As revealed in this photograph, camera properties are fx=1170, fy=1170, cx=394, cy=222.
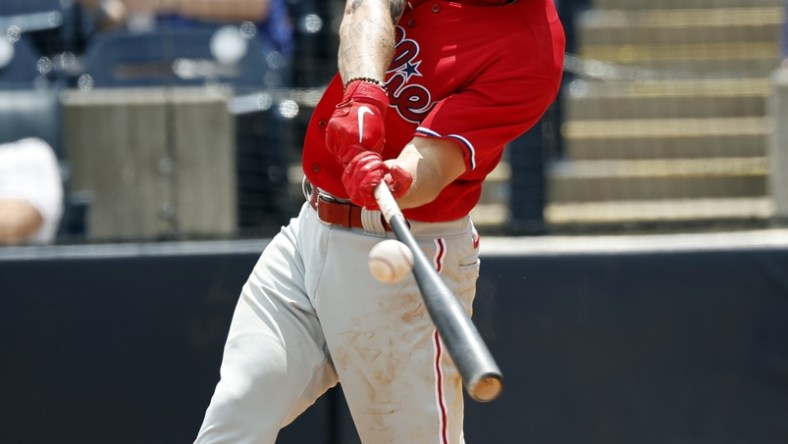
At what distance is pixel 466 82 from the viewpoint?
8.65 ft

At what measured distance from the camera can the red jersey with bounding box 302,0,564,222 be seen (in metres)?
2.59

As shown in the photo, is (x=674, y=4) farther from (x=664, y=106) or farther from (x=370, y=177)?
(x=370, y=177)

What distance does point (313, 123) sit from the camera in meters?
2.70

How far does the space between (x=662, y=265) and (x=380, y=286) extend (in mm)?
1575

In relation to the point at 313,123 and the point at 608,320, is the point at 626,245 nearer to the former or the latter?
the point at 608,320

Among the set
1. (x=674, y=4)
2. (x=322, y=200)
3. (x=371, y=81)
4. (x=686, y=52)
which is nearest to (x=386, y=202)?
(x=371, y=81)

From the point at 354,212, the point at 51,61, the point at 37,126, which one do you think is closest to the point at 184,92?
the point at 37,126

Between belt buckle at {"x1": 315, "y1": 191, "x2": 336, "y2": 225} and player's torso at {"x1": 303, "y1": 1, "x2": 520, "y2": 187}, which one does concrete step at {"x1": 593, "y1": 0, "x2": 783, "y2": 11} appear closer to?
player's torso at {"x1": 303, "y1": 1, "x2": 520, "y2": 187}

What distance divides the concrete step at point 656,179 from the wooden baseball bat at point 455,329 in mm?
2741

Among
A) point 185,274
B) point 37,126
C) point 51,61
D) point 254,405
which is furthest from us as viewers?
point 51,61

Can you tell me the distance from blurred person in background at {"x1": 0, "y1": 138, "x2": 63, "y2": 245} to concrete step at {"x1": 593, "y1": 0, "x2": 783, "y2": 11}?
4055 mm

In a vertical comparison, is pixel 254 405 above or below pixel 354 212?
below

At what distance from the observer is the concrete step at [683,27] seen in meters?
6.89

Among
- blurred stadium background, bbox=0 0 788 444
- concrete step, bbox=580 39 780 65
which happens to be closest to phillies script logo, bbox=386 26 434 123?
blurred stadium background, bbox=0 0 788 444
